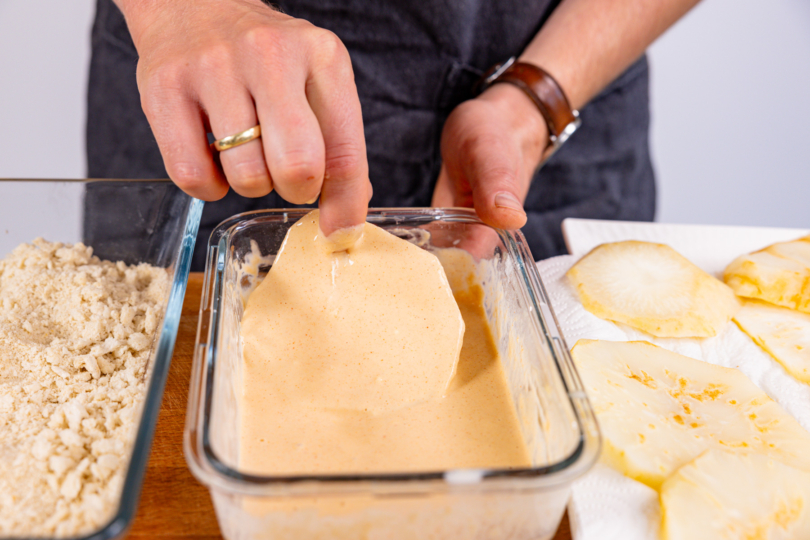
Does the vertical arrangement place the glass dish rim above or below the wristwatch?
below

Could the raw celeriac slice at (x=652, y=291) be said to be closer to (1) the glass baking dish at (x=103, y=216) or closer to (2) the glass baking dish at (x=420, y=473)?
(2) the glass baking dish at (x=420, y=473)

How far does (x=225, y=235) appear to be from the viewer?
0.94 meters

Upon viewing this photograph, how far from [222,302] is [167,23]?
1.33 feet

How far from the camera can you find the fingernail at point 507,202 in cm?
97

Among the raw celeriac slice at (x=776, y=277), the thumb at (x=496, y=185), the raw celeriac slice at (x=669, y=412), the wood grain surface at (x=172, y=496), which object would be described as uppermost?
the thumb at (x=496, y=185)

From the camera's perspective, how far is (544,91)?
1.34 meters

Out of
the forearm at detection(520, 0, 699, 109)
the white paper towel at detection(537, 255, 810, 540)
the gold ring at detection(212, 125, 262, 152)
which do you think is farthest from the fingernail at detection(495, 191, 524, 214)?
the forearm at detection(520, 0, 699, 109)

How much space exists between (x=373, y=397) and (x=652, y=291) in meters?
0.59

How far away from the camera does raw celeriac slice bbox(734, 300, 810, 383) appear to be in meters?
0.99

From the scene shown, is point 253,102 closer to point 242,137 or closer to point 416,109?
point 242,137

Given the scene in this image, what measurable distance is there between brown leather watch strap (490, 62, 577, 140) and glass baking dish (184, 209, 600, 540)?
0.54m

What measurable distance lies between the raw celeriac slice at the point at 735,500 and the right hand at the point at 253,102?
1.89ft

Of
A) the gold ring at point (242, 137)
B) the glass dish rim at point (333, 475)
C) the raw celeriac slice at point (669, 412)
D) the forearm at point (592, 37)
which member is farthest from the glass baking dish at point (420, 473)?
the forearm at point (592, 37)

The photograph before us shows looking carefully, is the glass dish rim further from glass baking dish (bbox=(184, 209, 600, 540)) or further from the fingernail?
the fingernail
